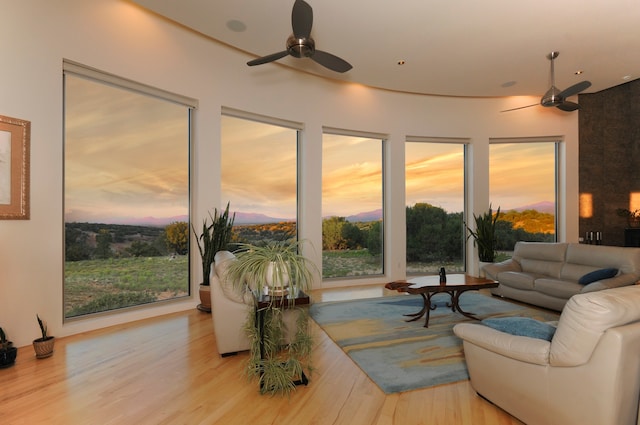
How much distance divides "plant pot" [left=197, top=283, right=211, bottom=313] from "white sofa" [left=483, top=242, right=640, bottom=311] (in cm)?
446

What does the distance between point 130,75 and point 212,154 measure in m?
1.44

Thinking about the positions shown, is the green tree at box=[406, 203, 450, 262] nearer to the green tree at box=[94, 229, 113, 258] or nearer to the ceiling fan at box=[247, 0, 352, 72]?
the ceiling fan at box=[247, 0, 352, 72]

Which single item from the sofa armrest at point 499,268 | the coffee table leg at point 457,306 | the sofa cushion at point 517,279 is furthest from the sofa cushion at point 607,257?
the coffee table leg at point 457,306

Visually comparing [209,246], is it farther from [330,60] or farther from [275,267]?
[330,60]

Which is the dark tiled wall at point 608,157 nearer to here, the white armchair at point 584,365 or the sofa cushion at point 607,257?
the sofa cushion at point 607,257

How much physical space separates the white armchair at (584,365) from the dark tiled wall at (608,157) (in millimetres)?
6651

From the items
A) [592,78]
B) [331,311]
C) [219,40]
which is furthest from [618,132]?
[219,40]

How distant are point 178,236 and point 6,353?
2.27m

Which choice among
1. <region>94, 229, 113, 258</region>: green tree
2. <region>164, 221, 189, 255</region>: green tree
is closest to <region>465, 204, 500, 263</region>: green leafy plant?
<region>164, 221, 189, 255</region>: green tree

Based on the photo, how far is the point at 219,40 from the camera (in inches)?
196

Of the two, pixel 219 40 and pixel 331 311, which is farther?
pixel 219 40

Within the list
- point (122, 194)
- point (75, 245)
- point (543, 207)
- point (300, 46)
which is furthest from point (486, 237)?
point (75, 245)

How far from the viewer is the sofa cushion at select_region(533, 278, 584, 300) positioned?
429 cm

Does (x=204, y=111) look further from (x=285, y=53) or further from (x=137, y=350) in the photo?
(x=137, y=350)
